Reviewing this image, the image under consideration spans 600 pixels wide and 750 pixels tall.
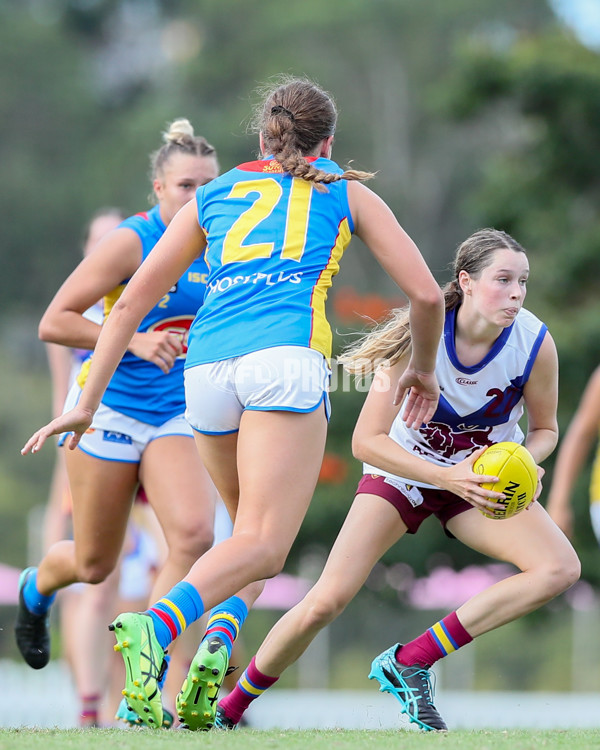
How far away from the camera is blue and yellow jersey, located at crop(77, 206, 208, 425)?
18.6 ft

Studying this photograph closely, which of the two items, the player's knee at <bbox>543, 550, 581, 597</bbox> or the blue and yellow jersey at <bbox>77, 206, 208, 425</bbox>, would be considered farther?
the blue and yellow jersey at <bbox>77, 206, 208, 425</bbox>

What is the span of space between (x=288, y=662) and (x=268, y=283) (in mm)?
1708

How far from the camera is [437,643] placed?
5.10 metres

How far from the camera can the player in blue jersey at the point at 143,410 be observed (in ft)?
17.9

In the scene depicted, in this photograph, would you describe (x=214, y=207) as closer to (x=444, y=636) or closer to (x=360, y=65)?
(x=444, y=636)

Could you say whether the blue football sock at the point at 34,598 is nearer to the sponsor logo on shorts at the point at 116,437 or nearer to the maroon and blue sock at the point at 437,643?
the sponsor logo on shorts at the point at 116,437

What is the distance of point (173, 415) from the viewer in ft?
18.9

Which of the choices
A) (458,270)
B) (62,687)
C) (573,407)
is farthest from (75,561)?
(573,407)

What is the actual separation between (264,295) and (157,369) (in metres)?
1.50

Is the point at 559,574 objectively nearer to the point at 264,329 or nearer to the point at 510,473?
the point at 510,473

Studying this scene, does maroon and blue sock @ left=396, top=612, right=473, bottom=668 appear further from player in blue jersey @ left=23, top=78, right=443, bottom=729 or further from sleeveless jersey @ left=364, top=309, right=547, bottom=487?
player in blue jersey @ left=23, top=78, right=443, bottom=729

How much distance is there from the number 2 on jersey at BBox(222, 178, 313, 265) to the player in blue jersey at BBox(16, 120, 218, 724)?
1055mm

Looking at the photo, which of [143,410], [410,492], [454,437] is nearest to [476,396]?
[454,437]

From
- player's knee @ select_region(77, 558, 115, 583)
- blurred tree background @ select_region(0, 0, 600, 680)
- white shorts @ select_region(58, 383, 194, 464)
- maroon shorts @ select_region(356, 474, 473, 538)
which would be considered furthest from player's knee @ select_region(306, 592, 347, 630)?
blurred tree background @ select_region(0, 0, 600, 680)
